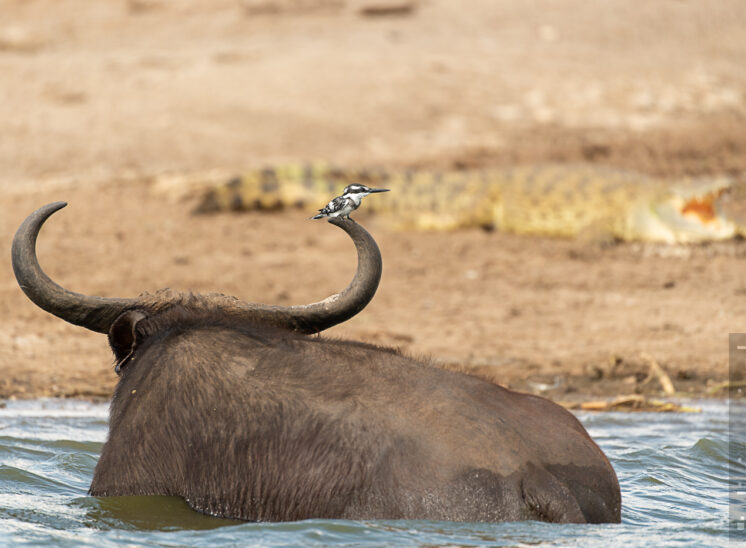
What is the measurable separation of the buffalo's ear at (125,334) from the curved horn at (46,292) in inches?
2.3

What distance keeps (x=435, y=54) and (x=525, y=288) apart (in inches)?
354

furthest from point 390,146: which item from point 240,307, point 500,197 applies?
point 240,307

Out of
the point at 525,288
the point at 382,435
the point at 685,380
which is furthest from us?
the point at 525,288

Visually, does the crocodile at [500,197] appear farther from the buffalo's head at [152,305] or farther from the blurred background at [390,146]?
the buffalo's head at [152,305]

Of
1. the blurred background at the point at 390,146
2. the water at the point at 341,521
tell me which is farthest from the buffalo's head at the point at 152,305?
the blurred background at the point at 390,146

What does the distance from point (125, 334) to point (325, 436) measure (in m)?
0.93

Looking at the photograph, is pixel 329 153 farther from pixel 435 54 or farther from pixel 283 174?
pixel 435 54

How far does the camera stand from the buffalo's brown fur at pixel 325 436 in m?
3.44

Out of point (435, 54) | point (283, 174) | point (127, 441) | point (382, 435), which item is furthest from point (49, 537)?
point (435, 54)

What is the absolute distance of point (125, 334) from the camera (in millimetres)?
4016

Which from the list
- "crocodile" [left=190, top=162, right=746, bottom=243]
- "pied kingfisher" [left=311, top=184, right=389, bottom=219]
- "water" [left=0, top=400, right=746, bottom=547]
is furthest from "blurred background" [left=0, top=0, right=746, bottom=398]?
"pied kingfisher" [left=311, top=184, right=389, bottom=219]

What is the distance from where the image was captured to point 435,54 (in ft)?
58.2

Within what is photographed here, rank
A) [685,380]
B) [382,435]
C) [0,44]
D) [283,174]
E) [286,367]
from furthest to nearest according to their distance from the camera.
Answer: [0,44], [283,174], [685,380], [286,367], [382,435]

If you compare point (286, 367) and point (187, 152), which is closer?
point (286, 367)
